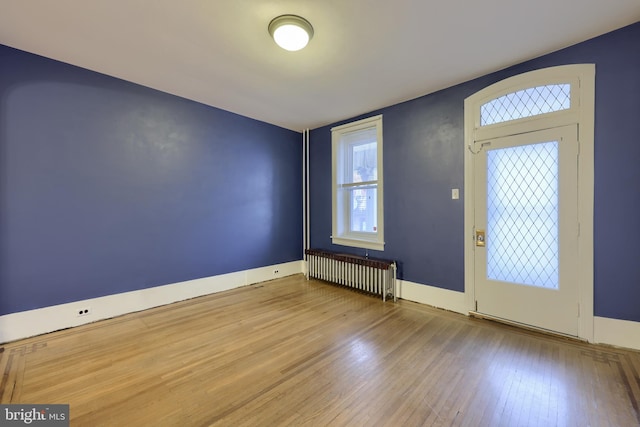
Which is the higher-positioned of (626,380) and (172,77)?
(172,77)

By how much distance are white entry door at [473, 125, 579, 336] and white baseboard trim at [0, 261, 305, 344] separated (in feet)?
11.3

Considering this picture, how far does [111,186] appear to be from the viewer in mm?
3104

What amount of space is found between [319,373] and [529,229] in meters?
2.58

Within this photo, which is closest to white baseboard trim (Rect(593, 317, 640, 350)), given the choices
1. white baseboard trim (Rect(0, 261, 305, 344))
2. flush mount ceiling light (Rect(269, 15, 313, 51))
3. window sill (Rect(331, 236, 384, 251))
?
window sill (Rect(331, 236, 384, 251))

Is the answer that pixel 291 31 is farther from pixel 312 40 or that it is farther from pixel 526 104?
pixel 526 104

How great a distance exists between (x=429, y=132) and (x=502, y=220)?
1.43 meters

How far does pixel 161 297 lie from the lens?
3475mm

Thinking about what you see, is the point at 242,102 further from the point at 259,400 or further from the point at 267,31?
the point at 259,400

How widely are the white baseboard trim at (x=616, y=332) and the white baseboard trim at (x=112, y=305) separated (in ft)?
13.7

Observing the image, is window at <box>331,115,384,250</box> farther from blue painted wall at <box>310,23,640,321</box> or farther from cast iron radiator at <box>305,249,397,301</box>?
cast iron radiator at <box>305,249,397,301</box>

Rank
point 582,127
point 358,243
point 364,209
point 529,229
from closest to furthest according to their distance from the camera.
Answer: point 582,127 → point 529,229 → point 358,243 → point 364,209

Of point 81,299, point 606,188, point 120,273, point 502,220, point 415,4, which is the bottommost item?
point 81,299

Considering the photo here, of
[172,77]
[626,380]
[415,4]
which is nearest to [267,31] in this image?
[415,4]

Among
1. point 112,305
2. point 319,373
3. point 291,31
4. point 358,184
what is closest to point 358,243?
point 358,184
